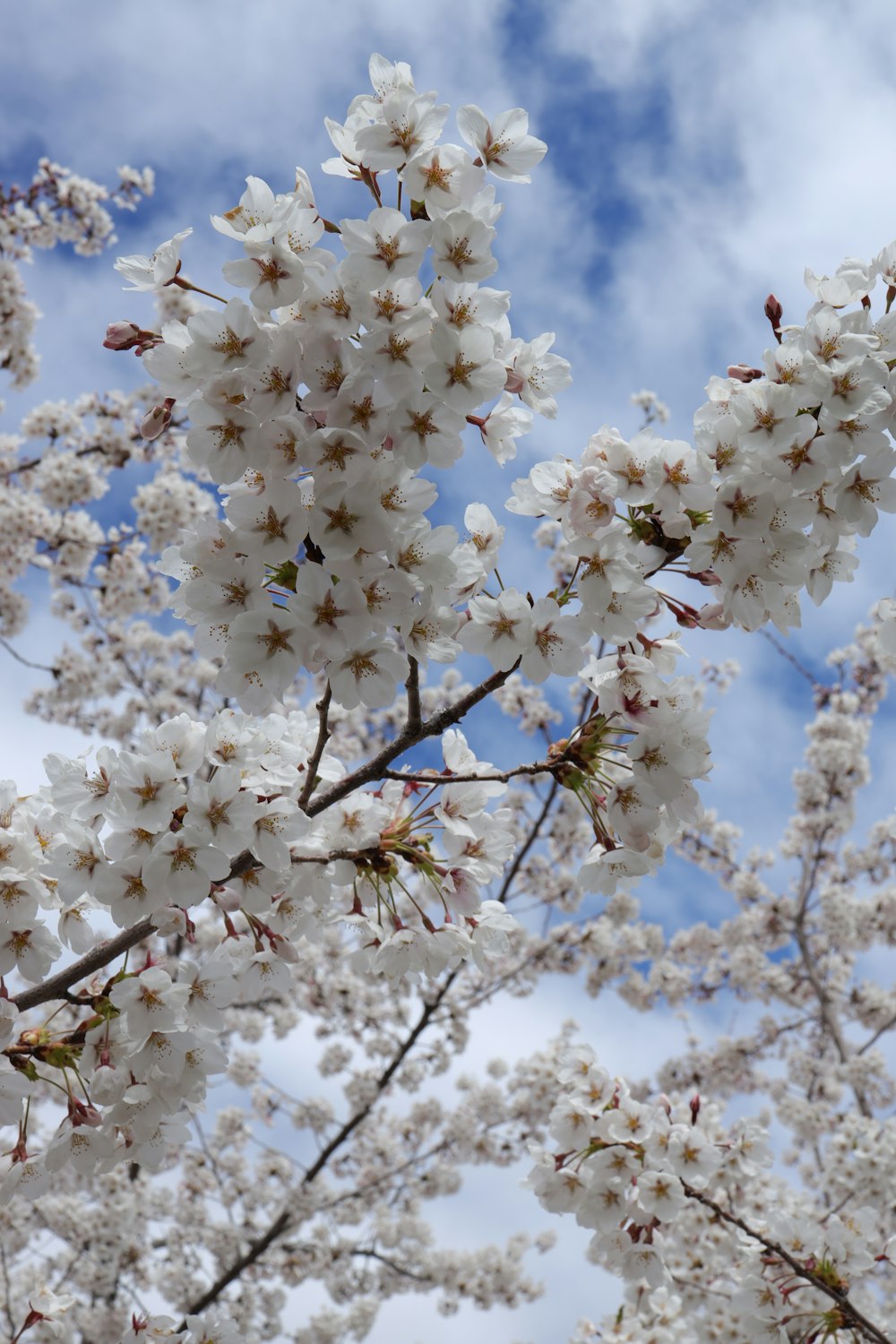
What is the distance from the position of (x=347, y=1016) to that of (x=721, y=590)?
9259 mm

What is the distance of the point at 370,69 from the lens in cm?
208

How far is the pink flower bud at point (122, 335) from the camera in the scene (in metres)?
2.02

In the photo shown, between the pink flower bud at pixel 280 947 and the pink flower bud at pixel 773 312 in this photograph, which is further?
the pink flower bud at pixel 280 947

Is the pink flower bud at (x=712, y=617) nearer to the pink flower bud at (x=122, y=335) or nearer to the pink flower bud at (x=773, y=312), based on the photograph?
the pink flower bud at (x=773, y=312)

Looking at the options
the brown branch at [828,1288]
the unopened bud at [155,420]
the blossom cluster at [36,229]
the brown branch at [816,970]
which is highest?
the blossom cluster at [36,229]

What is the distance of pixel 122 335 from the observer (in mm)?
2014

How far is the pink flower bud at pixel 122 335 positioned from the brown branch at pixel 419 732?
40.9 inches

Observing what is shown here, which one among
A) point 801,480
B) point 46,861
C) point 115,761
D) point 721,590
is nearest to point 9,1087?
point 46,861

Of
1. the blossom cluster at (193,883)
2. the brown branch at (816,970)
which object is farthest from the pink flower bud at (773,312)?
the brown branch at (816,970)

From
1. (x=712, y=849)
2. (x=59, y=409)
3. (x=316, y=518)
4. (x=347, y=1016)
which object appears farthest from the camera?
(x=712, y=849)

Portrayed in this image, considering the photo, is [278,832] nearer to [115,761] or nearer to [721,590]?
[115,761]

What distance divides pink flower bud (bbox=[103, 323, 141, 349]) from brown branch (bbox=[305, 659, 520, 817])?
1038 mm

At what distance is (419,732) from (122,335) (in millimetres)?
1084

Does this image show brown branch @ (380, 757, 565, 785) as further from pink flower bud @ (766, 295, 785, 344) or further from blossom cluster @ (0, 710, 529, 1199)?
pink flower bud @ (766, 295, 785, 344)
